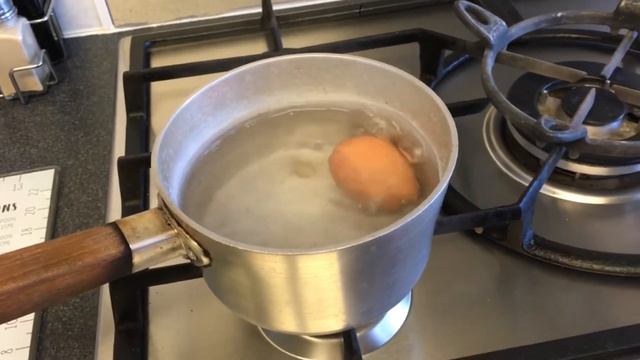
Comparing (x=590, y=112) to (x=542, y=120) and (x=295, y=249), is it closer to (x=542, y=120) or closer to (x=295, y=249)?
(x=542, y=120)

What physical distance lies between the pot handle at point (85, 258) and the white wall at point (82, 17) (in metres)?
0.44

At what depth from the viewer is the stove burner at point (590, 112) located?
48cm

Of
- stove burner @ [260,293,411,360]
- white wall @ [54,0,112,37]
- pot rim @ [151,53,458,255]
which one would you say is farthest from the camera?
white wall @ [54,0,112,37]

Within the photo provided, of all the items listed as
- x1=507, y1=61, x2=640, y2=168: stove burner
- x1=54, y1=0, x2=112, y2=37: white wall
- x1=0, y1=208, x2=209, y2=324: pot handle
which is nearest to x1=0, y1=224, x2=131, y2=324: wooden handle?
x1=0, y1=208, x2=209, y2=324: pot handle

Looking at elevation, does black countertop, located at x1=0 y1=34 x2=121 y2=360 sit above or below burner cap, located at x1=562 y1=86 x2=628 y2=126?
below

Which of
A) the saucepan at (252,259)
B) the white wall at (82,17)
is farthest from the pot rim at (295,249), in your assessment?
the white wall at (82,17)

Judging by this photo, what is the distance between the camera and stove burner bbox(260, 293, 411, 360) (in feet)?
1.35

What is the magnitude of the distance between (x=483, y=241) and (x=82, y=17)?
0.49 meters

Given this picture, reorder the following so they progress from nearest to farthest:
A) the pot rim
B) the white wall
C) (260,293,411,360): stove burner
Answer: the pot rim < (260,293,411,360): stove burner < the white wall

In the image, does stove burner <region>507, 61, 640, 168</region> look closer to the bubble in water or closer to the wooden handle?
the bubble in water

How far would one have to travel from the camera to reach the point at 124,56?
25.6 inches

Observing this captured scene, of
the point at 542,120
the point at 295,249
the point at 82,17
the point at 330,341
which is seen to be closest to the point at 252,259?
the point at 295,249

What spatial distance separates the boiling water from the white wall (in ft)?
1.10

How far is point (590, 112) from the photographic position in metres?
0.49
